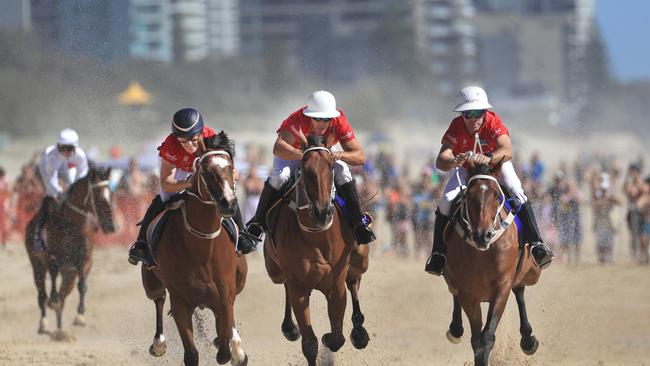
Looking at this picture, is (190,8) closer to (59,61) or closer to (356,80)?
(356,80)

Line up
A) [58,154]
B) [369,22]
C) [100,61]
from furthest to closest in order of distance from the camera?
1. [369,22]
2. [100,61]
3. [58,154]

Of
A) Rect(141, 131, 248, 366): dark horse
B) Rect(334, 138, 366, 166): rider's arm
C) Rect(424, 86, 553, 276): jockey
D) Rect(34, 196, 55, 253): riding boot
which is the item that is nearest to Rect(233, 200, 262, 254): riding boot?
Rect(141, 131, 248, 366): dark horse

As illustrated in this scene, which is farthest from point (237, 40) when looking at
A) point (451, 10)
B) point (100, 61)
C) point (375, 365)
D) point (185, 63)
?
point (375, 365)

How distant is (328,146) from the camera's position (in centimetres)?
1124

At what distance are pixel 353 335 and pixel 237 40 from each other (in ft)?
300

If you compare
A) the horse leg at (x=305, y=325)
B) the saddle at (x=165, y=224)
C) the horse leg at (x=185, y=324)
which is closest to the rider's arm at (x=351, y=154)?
the saddle at (x=165, y=224)

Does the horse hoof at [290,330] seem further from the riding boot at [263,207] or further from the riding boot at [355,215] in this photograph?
the riding boot at [355,215]

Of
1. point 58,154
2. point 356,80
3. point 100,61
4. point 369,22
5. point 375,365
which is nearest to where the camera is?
point 375,365

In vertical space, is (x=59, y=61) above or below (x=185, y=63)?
above

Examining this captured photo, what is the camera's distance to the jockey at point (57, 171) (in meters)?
16.1

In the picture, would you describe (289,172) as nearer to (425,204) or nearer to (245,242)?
(245,242)

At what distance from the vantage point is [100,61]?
142 feet

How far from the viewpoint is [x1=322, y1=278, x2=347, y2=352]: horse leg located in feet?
36.7

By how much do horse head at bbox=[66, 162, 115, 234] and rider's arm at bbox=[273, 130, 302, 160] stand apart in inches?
195
